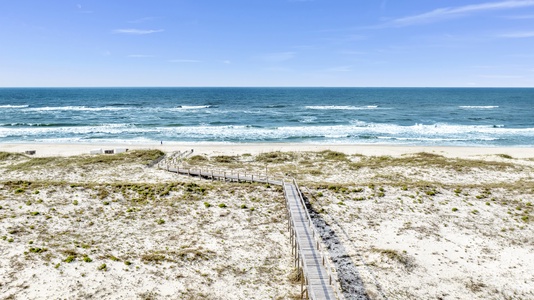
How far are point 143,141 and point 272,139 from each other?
22.5 metres

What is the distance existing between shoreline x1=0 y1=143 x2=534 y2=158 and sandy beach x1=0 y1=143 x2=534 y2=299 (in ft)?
41.5

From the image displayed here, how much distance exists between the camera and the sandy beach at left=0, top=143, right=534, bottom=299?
15.8 metres

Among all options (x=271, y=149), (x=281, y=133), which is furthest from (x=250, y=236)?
(x=281, y=133)

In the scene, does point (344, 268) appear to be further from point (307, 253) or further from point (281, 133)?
point (281, 133)

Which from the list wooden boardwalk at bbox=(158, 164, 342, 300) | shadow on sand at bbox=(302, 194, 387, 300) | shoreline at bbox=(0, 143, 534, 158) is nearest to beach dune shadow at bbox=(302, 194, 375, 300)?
shadow on sand at bbox=(302, 194, 387, 300)

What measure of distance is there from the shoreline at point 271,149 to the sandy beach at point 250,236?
1265 cm

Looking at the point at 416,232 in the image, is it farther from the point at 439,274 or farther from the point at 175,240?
the point at 175,240

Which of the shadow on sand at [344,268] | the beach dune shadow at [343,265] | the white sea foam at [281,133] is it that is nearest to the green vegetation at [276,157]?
the white sea foam at [281,133]

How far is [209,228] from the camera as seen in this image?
2122cm

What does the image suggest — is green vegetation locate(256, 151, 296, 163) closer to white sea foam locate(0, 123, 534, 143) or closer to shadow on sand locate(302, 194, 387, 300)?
white sea foam locate(0, 123, 534, 143)

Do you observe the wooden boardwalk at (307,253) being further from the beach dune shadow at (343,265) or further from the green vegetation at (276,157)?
the green vegetation at (276,157)

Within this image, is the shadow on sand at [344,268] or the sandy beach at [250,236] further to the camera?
the sandy beach at [250,236]

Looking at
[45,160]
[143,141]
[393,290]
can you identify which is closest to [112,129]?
[143,141]

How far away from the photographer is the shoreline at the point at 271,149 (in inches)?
1793
